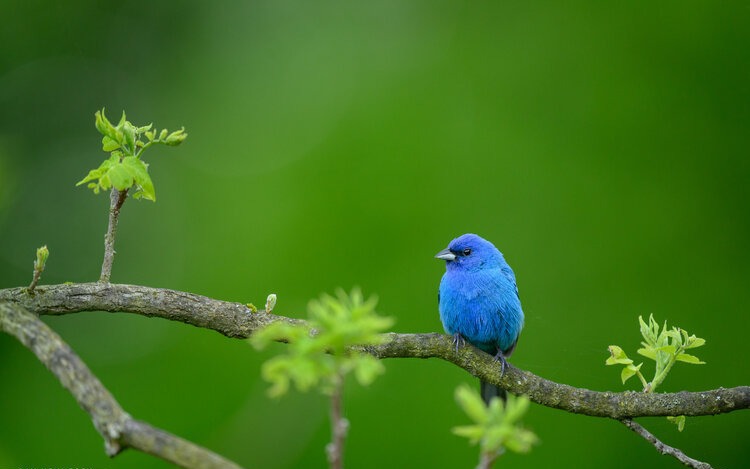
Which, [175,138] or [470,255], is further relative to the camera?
[470,255]

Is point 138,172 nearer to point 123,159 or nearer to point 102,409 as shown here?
point 123,159

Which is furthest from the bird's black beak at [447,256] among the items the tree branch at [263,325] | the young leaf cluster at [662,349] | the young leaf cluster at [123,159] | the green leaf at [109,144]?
the green leaf at [109,144]

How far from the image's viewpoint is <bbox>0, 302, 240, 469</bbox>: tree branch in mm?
2109

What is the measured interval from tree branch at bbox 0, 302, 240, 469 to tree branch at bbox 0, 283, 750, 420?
565 millimetres

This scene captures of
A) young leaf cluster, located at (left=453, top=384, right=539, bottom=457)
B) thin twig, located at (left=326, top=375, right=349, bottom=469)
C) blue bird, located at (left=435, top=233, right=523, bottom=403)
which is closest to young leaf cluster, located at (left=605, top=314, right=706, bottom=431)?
blue bird, located at (left=435, top=233, right=523, bottom=403)

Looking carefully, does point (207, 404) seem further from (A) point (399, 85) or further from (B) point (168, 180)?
(A) point (399, 85)

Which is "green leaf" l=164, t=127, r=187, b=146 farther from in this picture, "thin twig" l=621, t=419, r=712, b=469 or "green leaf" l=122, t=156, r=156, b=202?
"thin twig" l=621, t=419, r=712, b=469

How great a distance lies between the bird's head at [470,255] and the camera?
230 inches

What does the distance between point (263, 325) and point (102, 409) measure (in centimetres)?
125

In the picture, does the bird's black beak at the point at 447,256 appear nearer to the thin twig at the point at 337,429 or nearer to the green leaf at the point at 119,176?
the green leaf at the point at 119,176

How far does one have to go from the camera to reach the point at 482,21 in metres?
9.20

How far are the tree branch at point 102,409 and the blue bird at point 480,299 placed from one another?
3183 mm

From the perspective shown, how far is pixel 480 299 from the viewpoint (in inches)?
219

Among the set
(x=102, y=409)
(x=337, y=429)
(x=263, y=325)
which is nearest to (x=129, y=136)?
(x=263, y=325)
